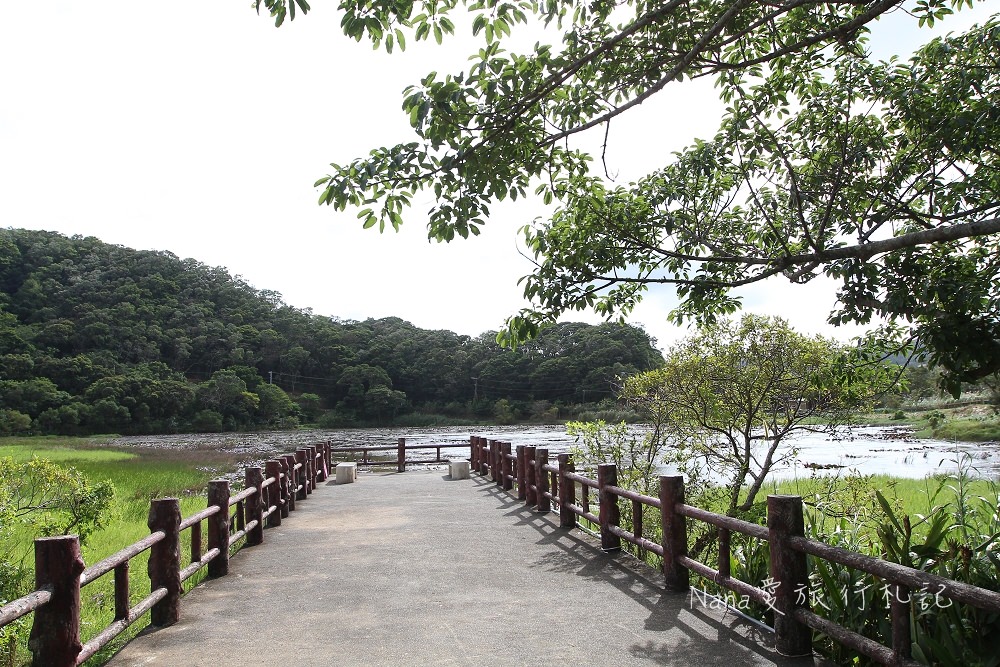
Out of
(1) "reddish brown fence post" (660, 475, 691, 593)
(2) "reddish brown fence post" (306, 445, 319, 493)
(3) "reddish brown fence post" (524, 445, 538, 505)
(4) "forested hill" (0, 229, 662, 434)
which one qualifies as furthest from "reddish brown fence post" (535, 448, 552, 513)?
(4) "forested hill" (0, 229, 662, 434)

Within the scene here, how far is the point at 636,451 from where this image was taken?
37.2ft

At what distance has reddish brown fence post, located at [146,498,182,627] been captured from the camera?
17.7 feet

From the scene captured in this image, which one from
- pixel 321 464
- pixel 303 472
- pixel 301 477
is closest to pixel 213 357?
pixel 321 464

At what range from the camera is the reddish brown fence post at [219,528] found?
7039 millimetres

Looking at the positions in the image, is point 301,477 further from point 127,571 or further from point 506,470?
A: point 127,571

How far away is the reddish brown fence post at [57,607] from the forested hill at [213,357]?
5368cm

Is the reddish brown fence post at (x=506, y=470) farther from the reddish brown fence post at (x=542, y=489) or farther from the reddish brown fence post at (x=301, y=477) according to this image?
the reddish brown fence post at (x=301, y=477)

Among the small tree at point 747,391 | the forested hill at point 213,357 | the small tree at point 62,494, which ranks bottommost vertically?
the small tree at point 62,494

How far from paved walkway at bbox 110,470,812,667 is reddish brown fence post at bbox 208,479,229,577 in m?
0.17

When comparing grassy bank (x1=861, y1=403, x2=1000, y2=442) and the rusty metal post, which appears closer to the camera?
the rusty metal post

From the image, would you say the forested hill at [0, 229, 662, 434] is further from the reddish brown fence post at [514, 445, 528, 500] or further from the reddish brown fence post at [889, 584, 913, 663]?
the reddish brown fence post at [889, 584, 913, 663]

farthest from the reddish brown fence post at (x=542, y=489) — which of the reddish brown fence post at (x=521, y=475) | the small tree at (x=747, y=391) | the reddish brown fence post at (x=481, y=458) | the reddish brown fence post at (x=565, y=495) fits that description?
the reddish brown fence post at (x=481, y=458)

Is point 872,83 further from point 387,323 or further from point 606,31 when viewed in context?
point 387,323

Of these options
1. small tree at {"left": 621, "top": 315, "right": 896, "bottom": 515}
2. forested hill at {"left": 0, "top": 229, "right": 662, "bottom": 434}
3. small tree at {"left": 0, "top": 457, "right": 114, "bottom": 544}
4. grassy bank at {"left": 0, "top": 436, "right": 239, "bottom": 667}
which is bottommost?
grassy bank at {"left": 0, "top": 436, "right": 239, "bottom": 667}
